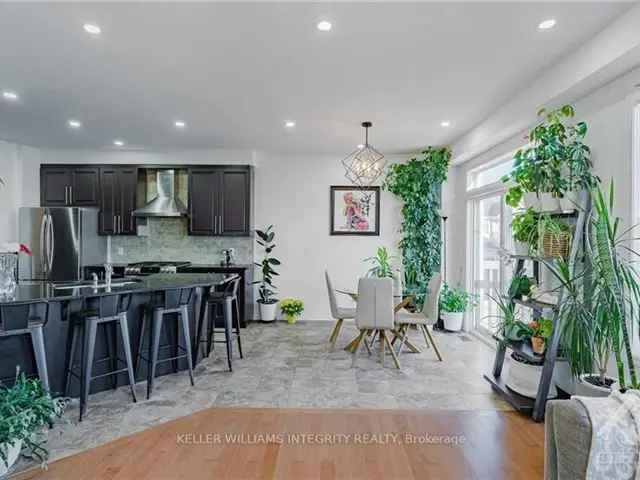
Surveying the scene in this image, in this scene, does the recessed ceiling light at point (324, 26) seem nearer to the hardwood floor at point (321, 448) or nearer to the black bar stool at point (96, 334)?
the black bar stool at point (96, 334)

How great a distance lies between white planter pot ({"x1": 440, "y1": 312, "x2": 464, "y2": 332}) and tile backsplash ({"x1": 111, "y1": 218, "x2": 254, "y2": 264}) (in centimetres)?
326

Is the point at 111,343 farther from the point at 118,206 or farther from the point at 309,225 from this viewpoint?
the point at 309,225

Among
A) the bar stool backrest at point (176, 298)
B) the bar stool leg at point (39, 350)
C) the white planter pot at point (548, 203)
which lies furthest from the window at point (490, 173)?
the bar stool leg at point (39, 350)

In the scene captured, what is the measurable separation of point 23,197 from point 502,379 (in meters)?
7.01

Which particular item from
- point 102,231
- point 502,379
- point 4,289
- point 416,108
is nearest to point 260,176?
point 102,231

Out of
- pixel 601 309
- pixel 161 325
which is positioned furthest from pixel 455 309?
pixel 161 325

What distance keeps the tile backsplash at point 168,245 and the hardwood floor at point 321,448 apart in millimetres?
3710

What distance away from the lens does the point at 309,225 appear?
6.66 metres

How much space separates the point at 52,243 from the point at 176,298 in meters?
3.35

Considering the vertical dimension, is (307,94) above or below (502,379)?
above

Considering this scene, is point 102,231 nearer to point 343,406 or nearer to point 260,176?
point 260,176

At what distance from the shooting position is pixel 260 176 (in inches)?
262

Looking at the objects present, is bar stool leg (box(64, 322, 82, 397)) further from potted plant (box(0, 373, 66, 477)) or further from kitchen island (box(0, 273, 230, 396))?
potted plant (box(0, 373, 66, 477))

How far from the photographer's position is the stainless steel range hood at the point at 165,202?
603 cm
